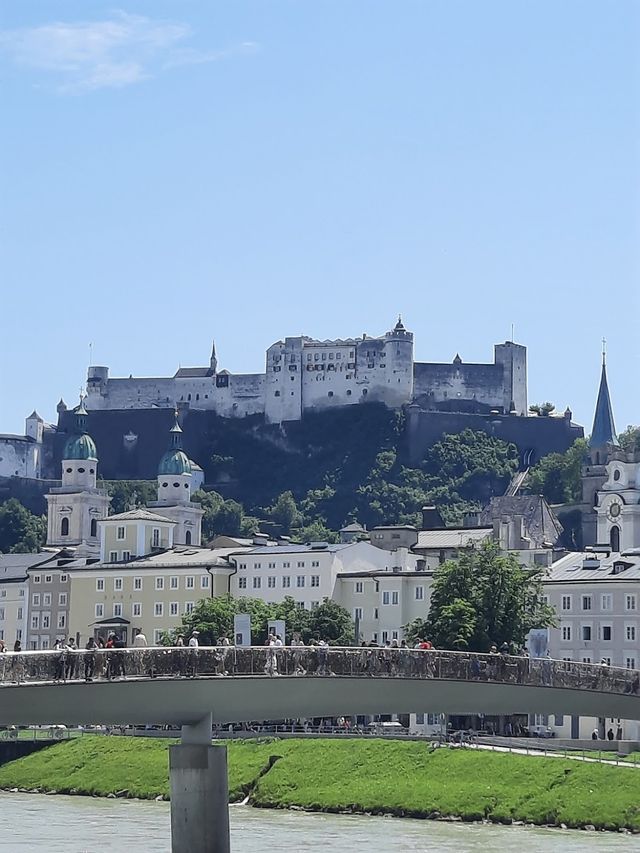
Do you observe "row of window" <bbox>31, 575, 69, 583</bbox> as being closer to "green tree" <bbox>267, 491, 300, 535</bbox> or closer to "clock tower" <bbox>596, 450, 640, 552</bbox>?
"clock tower" <bbox>596, 450, 640, 552</bbox>

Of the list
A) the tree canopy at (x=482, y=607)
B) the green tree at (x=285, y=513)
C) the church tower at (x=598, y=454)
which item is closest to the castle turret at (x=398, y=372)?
the green tree at (x=285, y=513)

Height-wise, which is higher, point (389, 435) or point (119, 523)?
point (389, 435)

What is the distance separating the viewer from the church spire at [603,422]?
15612 centimetres

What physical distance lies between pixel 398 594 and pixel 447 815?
142 ft

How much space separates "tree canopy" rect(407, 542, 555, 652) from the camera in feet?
267

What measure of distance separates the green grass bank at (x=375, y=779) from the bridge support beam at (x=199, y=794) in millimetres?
19575

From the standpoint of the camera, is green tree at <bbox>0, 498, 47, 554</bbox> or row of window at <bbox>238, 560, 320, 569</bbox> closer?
row of window at <bbox>238, 560, 320, 569</bbox>

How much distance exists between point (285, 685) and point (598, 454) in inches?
4523

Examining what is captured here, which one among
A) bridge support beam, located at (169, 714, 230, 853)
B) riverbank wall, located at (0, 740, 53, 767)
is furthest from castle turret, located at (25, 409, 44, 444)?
bridge support beam, located at (169, 714, 230, 853)

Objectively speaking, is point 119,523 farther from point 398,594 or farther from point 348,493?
point 348,493

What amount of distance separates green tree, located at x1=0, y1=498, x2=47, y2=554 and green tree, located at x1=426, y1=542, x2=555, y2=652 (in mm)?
79315

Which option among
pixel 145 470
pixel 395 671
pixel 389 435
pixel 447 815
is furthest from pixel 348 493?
pixel 395 671

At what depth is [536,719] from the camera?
87.8m

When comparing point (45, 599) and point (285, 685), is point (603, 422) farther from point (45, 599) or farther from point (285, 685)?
point (285, 685)
